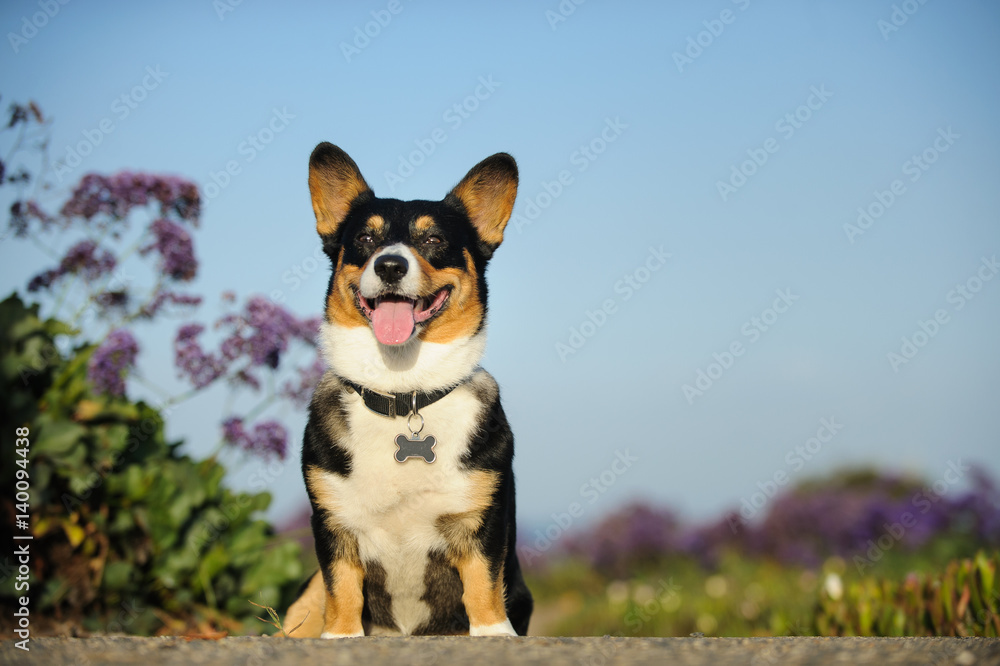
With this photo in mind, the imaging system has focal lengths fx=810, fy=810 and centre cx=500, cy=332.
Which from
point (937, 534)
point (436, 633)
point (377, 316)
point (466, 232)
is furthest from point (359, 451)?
point (937, 534)

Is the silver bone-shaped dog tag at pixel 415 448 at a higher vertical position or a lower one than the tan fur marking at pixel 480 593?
higher

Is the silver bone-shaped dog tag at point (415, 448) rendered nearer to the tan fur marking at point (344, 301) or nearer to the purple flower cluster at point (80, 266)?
the tan fur marking at point (344, 301)

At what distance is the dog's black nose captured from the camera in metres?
3.27

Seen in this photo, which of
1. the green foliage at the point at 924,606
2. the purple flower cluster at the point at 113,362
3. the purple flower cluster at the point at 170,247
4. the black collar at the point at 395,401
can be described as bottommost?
the green foliage at the point at 924,606

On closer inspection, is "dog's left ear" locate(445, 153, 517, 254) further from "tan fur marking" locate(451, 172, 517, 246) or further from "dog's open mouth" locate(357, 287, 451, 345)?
"dog's open mouth" locate(357, 287, 451, 345)

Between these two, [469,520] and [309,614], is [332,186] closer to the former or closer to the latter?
[469,520]

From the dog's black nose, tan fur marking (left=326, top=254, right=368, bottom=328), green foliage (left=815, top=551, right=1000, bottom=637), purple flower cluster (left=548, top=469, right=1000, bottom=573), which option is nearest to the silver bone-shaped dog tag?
tan fur marking (left=326, top=254, right=368, bottom=328)

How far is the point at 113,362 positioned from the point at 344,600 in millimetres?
1978

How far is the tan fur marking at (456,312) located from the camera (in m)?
3.56

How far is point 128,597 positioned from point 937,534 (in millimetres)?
8702

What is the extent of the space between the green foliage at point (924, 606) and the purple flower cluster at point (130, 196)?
450cm

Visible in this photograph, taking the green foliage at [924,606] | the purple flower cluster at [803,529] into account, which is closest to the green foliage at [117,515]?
the green foliage at [924,606]

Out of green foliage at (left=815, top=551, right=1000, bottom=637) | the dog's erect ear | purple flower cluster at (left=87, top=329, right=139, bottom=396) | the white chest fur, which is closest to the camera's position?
the white chest fur

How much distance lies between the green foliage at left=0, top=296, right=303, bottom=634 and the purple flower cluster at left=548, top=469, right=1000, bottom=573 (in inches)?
200
